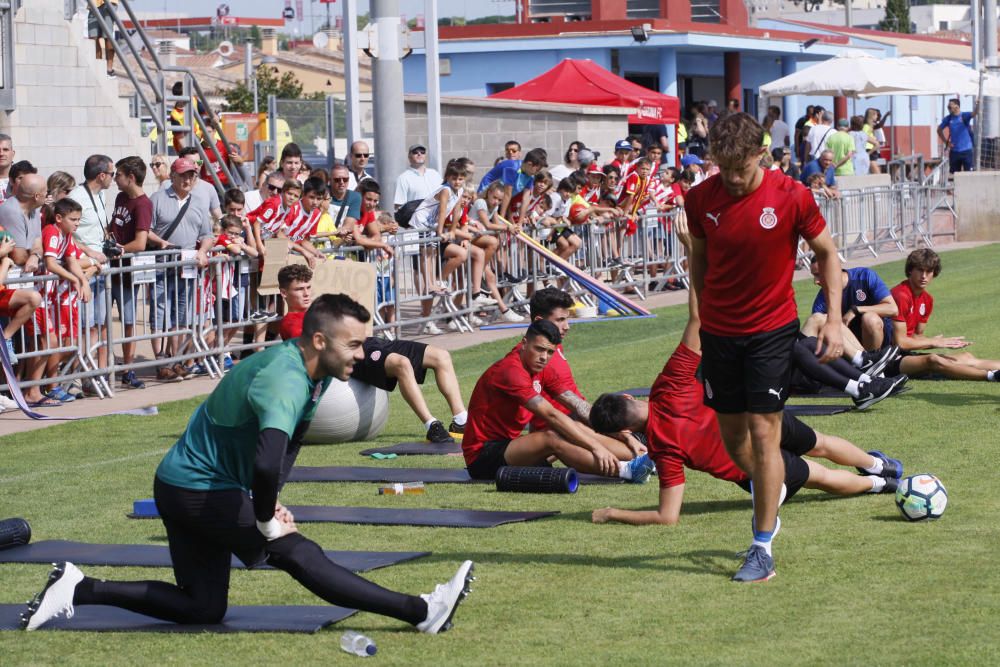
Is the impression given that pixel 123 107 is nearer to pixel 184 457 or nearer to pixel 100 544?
pixel 100 544

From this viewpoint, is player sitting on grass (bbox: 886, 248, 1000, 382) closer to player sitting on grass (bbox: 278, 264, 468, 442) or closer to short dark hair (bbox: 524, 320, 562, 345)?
player sitting on grass (bbox: 278, 264, 468, 442)

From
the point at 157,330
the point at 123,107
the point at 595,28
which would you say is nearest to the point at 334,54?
the point at 595,28

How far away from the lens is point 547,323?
915 cm

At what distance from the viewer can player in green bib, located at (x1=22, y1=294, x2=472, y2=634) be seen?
5.75m

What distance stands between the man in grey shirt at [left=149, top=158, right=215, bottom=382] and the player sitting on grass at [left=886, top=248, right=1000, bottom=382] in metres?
6.41

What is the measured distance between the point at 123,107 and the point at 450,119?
791 cm

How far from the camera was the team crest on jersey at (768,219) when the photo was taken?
668cm

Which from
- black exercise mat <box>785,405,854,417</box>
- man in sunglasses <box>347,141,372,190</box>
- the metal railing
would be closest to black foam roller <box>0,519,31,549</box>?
the metal railing

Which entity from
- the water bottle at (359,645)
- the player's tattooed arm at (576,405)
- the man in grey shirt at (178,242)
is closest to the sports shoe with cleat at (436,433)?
the player's tattooed arm at (576,405)

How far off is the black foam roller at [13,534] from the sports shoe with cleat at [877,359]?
6.62 metres

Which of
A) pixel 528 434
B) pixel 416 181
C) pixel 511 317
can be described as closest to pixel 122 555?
pixel 528 434

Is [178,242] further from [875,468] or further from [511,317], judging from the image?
[875,468]

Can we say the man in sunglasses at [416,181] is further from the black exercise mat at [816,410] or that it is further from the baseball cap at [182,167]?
the black exercise mat at [816,410]

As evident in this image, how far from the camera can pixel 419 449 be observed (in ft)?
36.0
